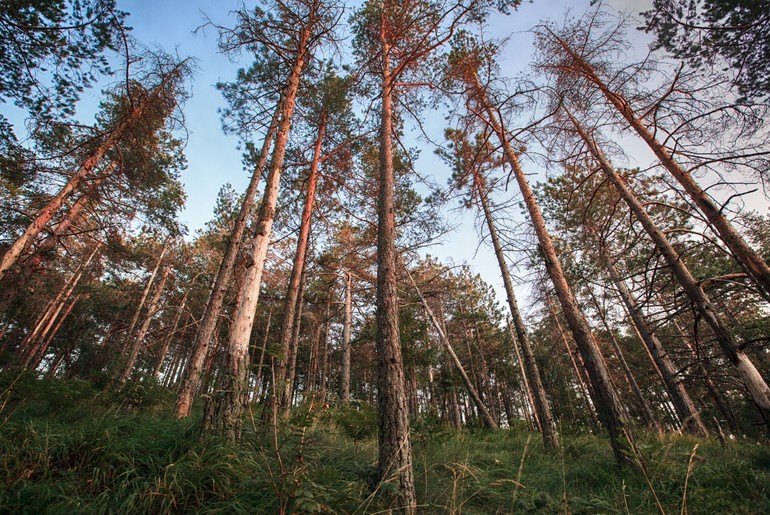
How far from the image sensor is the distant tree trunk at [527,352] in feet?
21.6

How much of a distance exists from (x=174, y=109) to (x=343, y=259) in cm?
734

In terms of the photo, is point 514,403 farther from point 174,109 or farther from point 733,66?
point 174,109

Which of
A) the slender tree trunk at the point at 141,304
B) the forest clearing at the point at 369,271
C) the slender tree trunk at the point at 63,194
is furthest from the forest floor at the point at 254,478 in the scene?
the slender tree trunk at the point at 141,304

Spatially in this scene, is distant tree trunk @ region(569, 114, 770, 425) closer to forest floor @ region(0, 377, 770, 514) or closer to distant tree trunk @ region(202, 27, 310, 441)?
forest floor @ region(0, 377, 770, 514)

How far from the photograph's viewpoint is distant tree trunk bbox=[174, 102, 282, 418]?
21.4 feet

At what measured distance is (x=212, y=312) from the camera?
7078mm

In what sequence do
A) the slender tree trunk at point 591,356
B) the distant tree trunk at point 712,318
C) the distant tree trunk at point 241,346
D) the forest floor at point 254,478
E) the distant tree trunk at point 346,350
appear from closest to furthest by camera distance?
the forest floor at point 254,478 < the distant tree trunk at point 241,346 < the distant tree trunk at point 712,318 < the slender tree trunk at point 591,356 < the distant tree trunk at point 346,350

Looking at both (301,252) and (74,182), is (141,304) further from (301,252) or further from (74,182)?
(301,252)

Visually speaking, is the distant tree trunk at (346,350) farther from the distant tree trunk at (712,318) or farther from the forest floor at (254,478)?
the distant tree trunk at (712,318)

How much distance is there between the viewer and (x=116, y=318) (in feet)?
69.0

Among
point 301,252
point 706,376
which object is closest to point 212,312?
point 301,252

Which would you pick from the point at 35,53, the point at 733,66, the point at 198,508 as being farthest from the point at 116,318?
the point at 733,66

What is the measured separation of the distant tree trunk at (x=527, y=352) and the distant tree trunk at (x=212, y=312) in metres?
5.95

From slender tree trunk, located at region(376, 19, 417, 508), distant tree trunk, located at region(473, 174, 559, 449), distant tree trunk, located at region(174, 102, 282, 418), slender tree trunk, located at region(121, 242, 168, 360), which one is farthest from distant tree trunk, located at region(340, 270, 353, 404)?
slender tree trunk, located at region(121, 242, 168, 360)
